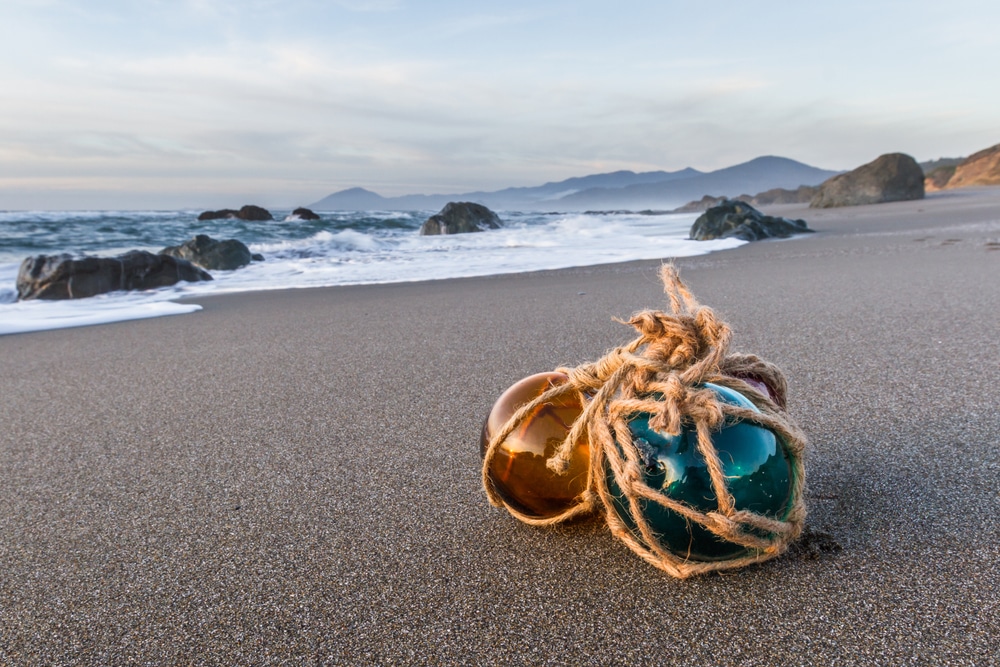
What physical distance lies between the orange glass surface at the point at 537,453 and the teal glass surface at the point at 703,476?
110mm

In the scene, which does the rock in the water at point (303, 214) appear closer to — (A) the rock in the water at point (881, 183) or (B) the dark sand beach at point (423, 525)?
(A) the rock in the water at point (881, 183)

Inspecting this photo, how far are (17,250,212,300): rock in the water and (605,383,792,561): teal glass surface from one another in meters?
6.44

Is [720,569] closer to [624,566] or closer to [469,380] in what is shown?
[624,566]

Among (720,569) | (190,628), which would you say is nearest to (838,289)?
(720,569)

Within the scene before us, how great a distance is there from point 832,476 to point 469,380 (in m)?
1.29

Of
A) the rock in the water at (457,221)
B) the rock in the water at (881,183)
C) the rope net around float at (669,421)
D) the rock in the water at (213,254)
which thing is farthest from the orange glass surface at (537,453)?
the rock in the water at (881,183)

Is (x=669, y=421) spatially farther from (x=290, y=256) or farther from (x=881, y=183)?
(x=881, y=183)

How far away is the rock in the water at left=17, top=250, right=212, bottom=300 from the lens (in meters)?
6.03

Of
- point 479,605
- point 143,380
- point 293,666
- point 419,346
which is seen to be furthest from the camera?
point 419,346

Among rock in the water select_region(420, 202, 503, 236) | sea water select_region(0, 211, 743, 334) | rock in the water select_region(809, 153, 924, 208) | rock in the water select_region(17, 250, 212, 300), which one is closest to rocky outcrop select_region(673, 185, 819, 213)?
rock in the water select_region(809, 153, 924, 208)

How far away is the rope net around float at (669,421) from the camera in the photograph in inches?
38.7

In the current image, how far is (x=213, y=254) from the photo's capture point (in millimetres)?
8891

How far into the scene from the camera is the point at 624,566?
1152 mm

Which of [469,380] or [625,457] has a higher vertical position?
[625,457]
